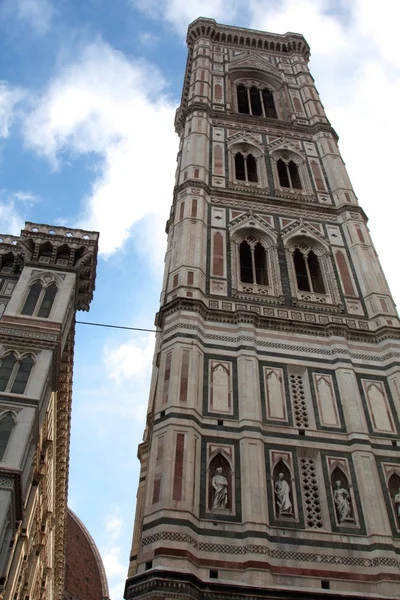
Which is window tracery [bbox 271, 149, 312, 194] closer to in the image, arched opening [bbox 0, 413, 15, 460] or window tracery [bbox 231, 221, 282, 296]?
window tracery [bbox 231, 221, 282, 296]

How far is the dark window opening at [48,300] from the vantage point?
12194 mm

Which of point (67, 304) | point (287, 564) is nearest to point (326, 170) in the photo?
point (67, 304)

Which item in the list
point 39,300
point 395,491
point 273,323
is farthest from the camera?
point 273,323

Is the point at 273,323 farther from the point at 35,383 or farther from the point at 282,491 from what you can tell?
the point at 35,383

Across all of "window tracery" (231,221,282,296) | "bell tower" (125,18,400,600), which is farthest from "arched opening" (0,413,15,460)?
"window tracery" (231,221,282,296)

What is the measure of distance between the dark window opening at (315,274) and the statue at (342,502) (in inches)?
227

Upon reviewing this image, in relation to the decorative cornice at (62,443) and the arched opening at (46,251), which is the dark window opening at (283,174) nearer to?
the arched opening at (46,251)

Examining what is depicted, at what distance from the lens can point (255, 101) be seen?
2552 cm

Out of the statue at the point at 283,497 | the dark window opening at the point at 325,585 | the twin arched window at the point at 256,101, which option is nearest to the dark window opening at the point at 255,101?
the twin arched window at the point at 256,101

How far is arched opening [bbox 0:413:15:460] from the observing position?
947 cm

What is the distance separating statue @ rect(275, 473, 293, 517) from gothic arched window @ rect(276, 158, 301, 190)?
11.0 m

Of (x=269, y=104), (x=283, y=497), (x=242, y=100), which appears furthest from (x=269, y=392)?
(x=269, y=104)

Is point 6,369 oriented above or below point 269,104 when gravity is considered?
below

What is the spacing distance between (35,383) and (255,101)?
18.0 m
